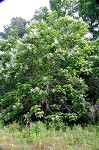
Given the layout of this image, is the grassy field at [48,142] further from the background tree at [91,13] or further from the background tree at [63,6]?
the background tree at [63,6]

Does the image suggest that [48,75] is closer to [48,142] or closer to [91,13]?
[48,142]

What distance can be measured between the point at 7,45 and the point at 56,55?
440 cm

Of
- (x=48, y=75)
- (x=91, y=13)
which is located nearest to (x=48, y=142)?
(x=48, y=75)

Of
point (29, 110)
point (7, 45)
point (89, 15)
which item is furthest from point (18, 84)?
point (89, 15)

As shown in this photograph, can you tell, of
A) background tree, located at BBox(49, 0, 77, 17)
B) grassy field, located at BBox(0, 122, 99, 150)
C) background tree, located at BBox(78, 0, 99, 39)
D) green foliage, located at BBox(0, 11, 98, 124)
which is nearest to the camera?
grassy field, located at BBox(0, 122, 99, 150)

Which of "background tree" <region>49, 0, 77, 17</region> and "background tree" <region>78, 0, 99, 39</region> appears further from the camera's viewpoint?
"background tree" <region>49, 0, 77, 17</region>

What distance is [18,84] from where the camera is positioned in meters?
10.8

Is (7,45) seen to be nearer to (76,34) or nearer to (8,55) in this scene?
(8,55)

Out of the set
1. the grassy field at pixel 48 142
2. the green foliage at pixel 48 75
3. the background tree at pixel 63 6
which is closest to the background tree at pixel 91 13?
the background tree at pixel 63 6

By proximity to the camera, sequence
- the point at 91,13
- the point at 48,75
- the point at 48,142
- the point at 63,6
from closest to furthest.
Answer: the point at 48,142
the point at 48,75
the point at 91,13
the point at 63,6

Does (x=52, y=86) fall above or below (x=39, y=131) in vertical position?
above

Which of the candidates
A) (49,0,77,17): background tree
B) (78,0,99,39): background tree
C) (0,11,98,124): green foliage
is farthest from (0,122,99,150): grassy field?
(49,0,77,17): background tree

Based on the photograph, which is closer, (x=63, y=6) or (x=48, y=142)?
(x=48, y=142)

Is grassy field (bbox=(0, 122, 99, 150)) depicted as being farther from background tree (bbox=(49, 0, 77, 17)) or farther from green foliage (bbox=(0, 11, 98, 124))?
background tree (bbox=(49, 0, 77, 17))
